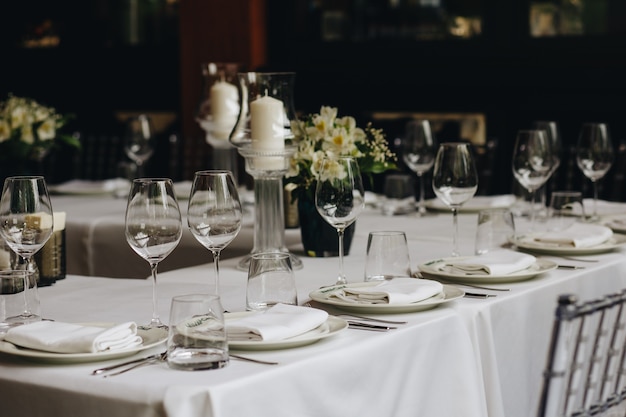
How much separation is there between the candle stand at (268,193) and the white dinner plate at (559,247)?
0.55 metres

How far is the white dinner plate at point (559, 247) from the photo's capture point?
7.99ft

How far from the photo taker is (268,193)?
2.49 meters

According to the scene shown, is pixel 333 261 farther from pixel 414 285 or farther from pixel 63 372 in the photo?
pixel 63 372

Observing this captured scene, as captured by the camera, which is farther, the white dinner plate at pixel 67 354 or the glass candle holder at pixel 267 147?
the glass candle holder at pixel 267 147

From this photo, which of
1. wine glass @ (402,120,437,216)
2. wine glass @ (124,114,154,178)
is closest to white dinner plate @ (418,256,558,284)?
wine glass @ (402,120,437,216)

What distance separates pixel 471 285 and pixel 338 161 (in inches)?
14.5

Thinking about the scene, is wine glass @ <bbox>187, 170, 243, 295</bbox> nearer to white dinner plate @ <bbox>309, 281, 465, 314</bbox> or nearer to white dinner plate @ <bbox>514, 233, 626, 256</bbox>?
white dinner plate @ <bbox>309, 281, 465, 314</bbox>

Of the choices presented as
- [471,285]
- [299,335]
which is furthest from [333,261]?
[299,335]

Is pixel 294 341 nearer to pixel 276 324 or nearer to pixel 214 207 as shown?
pixel 276 324

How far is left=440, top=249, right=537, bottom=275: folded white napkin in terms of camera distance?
2117 millimetres

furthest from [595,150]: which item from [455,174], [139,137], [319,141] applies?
[139,137]

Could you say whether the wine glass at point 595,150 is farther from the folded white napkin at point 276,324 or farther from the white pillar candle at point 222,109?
the folded white napkin at point 276,324

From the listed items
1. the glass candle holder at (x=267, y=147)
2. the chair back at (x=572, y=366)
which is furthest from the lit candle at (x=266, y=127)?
the chair back at (x=572, y=366)

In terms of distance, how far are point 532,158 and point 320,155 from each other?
0.67 metres
